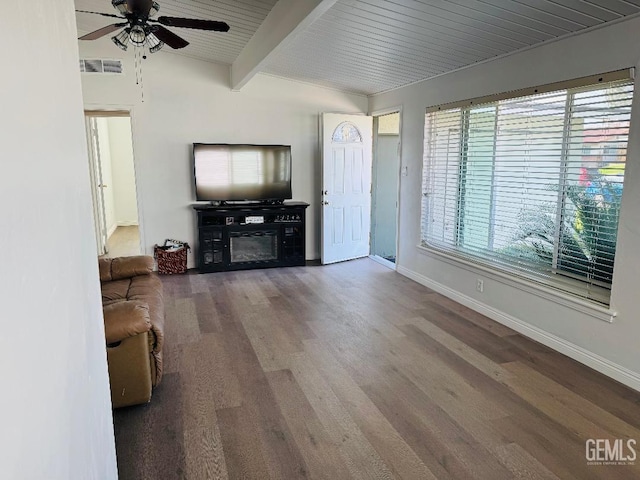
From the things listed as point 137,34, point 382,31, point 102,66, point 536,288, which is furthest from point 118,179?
point 536,288

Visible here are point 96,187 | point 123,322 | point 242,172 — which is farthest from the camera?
point 96,187

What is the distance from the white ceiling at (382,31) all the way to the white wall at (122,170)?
199 inches

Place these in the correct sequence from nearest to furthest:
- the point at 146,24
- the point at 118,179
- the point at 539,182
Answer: the point at 146,24 < the point at 539,182 < the point at 118,179

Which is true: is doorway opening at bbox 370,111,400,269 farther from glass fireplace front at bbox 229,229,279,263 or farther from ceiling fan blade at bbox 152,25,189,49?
ceiling fan blade at bbox 152,25,189,49

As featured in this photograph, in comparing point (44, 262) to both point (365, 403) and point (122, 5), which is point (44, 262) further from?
point (122, 5)

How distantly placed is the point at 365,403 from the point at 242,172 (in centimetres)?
398

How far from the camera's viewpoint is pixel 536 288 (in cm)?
368

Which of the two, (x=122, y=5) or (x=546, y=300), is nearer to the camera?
(x=122, y=5)

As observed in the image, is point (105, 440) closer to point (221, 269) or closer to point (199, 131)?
point (221, 269)

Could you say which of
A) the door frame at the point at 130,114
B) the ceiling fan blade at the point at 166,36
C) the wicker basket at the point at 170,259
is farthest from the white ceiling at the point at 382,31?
the wicker basket at the point at 170,259

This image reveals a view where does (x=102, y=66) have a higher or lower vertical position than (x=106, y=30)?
higher

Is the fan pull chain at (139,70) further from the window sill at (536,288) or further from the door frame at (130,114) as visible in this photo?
the window sill at (536,288)

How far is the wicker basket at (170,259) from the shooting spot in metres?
5.77

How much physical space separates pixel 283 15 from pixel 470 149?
87.7 inches
